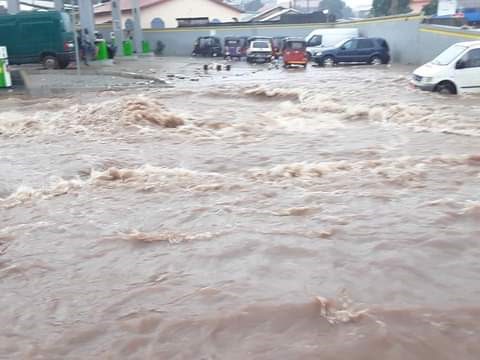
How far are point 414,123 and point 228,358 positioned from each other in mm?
9182

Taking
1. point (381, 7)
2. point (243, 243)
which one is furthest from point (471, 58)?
point (381, 7)

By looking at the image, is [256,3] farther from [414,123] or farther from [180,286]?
[180,286]

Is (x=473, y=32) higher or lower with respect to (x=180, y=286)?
higher

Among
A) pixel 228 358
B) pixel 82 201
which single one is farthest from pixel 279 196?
pixel 228 358

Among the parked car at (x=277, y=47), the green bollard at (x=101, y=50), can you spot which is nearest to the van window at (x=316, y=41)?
the parked car at (x=277, y=47)

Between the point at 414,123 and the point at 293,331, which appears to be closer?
the point at 293,331

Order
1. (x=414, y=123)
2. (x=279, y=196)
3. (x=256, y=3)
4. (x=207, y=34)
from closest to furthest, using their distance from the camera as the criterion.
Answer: (x=279, y=196)
(x=414, y=123)
(x=207, y=34)
(x=256, y=3)

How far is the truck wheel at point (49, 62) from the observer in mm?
23672

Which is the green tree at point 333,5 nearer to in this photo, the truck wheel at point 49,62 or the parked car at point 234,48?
the parked car at point 234,48

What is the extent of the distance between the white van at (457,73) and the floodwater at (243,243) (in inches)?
143

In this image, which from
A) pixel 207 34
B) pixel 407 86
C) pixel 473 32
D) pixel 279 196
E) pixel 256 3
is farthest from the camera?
pixel 256 3

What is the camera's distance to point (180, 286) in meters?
4.82

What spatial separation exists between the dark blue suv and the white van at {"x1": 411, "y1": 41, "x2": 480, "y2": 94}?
13.2m

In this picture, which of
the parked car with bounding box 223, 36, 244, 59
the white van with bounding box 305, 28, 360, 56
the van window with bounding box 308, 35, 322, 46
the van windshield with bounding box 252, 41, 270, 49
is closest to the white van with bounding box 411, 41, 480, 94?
the van windshield with bounding box 252, 41, 270, 49
